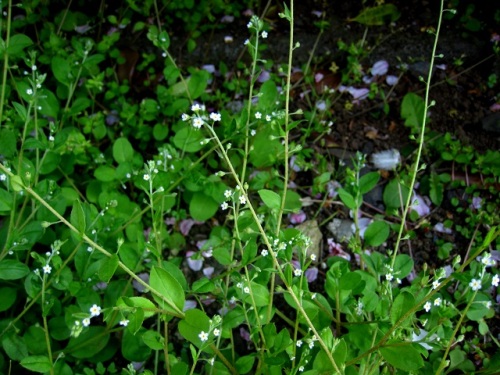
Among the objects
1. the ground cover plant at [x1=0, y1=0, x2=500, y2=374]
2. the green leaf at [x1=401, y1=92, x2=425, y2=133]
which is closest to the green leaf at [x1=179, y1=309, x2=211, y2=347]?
the ground cover plant at [x1=0, y1=0, x2=500, y2=374]

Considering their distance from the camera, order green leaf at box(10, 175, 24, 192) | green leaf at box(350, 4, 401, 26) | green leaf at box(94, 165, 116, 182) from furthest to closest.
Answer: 1. green leaf at box(350, 4, 401, 26)
2. green leaf at box(94, 165, 116, 182)
3. green leaf at box(10, 175, 24, 192)

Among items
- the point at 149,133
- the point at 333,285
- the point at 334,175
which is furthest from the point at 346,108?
the point at 333,285

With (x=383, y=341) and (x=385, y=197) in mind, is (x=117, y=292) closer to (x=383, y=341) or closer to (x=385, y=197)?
(x=383, y=341)

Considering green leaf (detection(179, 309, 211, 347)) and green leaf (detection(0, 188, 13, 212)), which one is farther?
green leaf (detection(0, 188, 13, 212))

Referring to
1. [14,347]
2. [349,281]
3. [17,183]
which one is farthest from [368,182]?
[14,347]

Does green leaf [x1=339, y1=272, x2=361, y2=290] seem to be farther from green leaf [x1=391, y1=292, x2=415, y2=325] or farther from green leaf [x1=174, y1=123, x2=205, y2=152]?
green leaf [x1=174, y1=123, x2=205, y2=152]

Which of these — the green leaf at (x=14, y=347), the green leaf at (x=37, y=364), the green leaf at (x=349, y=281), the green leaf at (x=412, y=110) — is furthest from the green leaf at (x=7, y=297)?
the green leaf at (x=412, y=110)

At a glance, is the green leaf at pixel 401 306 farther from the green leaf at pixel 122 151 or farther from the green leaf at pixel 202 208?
the green leaf at pixel 122 151

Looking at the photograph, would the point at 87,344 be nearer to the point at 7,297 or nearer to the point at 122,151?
the point at 7,297
